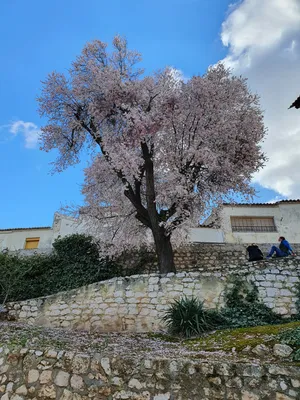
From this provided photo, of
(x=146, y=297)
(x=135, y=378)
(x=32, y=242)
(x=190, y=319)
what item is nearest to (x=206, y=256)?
(x=146, y=297)

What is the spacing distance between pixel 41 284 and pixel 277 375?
11.6 m

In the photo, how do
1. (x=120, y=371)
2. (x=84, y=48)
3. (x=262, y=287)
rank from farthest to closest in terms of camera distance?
(x=84, y=48), (x=262, y=287), (x=120, y=371)

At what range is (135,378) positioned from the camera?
13.3 feet

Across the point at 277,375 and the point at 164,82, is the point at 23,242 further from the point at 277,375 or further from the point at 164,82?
the point at 277,375

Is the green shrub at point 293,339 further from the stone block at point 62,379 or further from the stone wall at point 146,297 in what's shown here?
the stone wall at point 146,297

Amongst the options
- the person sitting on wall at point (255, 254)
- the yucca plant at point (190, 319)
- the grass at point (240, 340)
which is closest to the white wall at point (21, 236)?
the person sitting on wall at point (255, 254)

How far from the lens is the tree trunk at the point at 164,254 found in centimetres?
1075

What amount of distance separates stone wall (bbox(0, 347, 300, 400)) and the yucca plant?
411 cm

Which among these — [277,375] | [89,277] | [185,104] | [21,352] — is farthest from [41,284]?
[277,375]

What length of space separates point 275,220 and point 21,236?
18060 mm

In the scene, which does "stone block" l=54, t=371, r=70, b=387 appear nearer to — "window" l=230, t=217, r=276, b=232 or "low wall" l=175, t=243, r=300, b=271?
"low wall" l=175, t=243, r=300, b=271

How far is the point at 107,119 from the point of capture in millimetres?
12773

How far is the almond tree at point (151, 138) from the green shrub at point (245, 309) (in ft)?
9.56

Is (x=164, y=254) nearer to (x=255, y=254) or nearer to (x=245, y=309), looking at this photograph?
(x=245, y=309)
